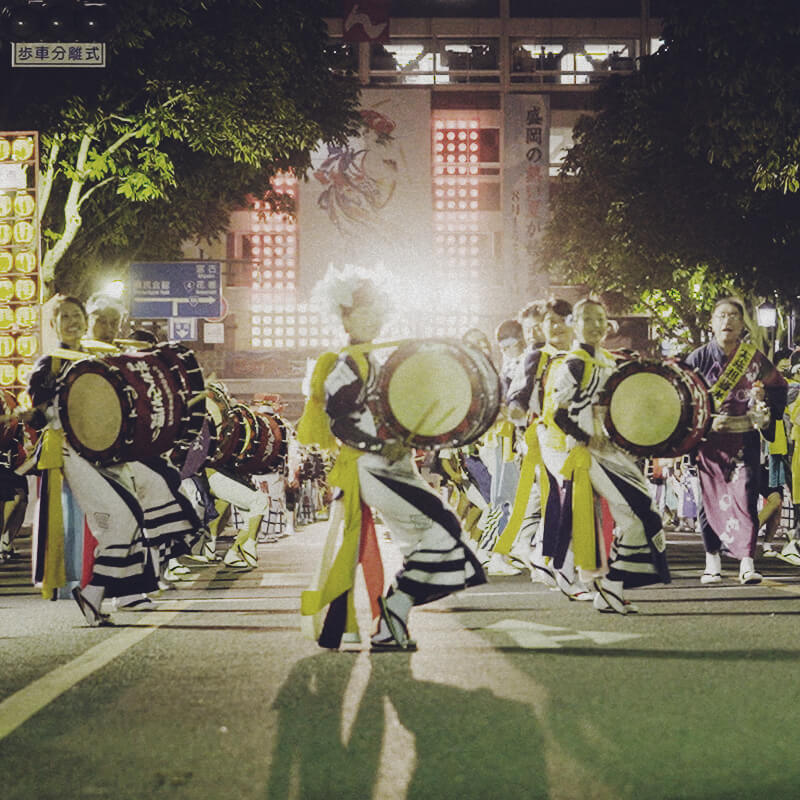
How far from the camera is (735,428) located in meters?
10.6

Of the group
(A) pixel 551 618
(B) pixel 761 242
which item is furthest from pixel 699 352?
(B) pixel 761 242

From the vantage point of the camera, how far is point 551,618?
840 cm

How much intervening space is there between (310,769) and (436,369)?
2826mm

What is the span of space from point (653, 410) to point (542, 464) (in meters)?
1.50

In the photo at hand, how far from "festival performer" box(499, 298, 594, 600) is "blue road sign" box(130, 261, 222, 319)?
22.6 m

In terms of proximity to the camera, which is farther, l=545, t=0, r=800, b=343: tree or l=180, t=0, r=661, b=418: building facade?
l=180, t=0, r=661, b=418: building facade

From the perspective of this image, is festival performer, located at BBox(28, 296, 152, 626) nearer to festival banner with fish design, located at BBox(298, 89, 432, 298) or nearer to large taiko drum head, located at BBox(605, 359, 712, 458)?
large taiko drum head, located at BBox(605, 359, 712, 458)

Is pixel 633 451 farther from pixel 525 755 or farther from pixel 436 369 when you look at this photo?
pixel 525 755

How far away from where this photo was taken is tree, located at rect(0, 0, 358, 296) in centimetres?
2089

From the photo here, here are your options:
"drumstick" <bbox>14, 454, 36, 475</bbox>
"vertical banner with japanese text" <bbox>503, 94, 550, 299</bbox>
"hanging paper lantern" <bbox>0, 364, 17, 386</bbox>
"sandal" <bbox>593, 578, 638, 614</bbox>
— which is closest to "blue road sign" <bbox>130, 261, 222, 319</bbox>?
"hanging paper lantern" <bbox>0, 364, 17, 386</bbox>

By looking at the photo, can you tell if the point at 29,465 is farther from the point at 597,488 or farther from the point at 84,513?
the point at 597,488

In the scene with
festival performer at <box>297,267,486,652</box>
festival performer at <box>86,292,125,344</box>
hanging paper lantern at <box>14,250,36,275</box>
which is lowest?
festival performer at <box>297,267,486,652</box>

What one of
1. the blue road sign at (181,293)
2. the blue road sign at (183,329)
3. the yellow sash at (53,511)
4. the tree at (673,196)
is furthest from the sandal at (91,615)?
the blue road sign at (183,329)

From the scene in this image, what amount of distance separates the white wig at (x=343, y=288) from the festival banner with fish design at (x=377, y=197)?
50583 millimetres
